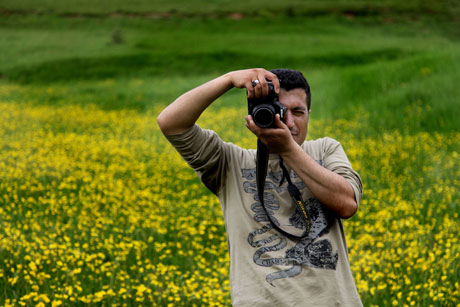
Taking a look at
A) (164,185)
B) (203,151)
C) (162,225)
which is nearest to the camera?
(203,151)

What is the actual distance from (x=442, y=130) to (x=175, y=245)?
6296mm

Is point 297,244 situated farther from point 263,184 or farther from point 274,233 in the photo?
point 263,184

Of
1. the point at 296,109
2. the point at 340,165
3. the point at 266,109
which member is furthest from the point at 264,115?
the point at 340,165

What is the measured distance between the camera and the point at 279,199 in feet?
7.52

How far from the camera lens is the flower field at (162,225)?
13.3ft

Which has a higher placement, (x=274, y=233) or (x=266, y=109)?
(x=266, y=109)

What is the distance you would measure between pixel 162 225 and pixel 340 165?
3.70 m

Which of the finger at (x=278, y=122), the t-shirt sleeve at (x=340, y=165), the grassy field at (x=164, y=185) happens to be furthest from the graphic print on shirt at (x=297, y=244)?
the grassy field at (x=164, y=185)

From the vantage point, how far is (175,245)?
5.21m

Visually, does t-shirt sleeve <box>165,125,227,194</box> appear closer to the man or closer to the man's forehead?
the man

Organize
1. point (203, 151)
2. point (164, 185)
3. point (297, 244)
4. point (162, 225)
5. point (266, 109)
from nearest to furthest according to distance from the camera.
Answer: point (266, 109) → point (297, 244) → point (203, 151) → point (162, 225) → point (164, 185)

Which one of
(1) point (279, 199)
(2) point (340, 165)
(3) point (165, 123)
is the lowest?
(1) point (279, 199)

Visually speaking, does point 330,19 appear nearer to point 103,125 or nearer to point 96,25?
point 96,25

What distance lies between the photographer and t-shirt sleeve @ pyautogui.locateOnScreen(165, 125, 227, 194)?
2361mm
